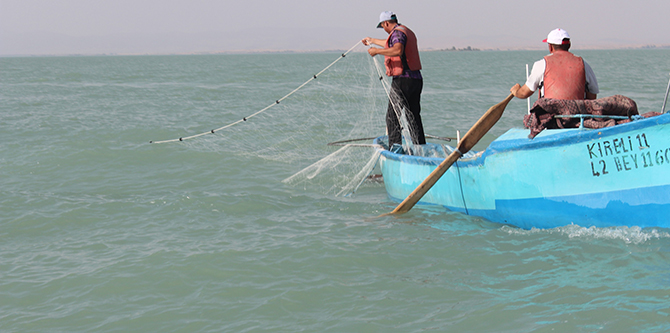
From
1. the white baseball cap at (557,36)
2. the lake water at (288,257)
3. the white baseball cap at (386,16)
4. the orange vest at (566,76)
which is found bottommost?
the lake water at (288,257)

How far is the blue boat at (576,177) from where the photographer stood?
510 cm

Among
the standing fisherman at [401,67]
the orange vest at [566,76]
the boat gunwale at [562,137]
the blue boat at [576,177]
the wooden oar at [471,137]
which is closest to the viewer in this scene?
the boat gunwale at [562,137]

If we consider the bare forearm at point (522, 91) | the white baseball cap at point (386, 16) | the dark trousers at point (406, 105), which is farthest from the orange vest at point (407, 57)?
the bare forearm at point (522, 91)

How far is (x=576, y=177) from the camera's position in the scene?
5496 mm

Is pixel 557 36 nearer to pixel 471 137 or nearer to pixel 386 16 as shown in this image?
pixel 471 137

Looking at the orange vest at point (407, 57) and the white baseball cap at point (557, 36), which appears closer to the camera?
the white baseball cap at point (557, 36)

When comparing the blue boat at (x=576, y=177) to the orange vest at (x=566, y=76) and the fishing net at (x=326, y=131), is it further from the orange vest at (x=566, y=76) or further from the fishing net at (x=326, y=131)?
the fishing net at (x=326, y=131)

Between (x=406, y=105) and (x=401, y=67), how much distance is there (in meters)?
0.52

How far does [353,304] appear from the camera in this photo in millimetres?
4773

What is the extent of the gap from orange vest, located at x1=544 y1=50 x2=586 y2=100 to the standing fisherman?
7.15ft

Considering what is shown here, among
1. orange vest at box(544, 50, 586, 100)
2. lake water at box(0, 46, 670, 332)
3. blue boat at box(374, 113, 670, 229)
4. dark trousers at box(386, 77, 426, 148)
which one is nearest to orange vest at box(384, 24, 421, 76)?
dark trousers at box(386, 77, 426, 148)

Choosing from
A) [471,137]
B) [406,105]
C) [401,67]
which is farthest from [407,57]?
[471,137]

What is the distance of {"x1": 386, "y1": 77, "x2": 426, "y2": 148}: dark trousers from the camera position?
26.1ft

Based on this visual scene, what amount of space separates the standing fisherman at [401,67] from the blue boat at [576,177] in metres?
1.60
